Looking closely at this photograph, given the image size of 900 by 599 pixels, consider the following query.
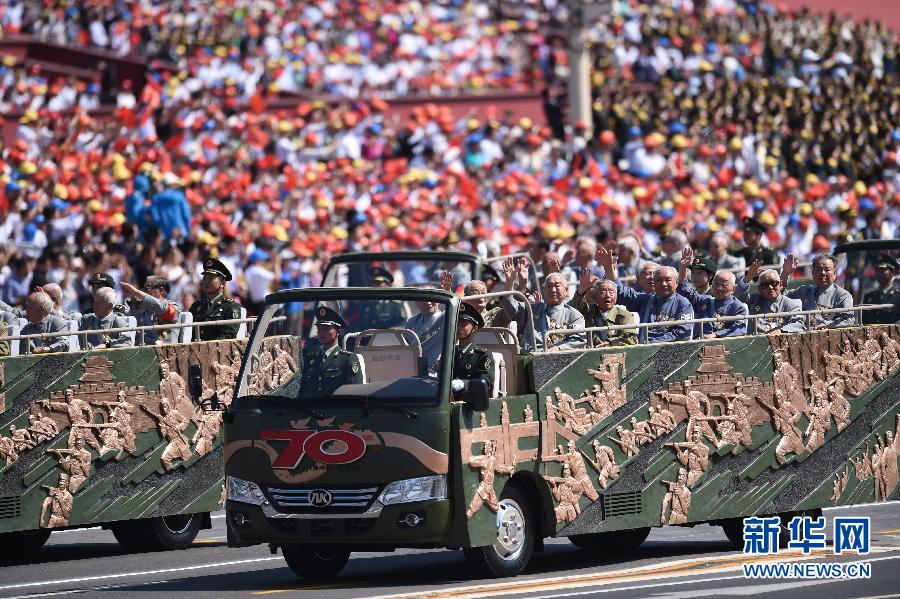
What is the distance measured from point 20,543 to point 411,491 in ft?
16.2

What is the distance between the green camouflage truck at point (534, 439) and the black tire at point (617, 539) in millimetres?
17

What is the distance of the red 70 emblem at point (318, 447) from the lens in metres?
14.0

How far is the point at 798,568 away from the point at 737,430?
1609 millimetres

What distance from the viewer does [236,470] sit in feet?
47.6

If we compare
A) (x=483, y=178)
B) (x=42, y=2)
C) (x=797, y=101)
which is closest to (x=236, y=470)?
(x=483, y=178)

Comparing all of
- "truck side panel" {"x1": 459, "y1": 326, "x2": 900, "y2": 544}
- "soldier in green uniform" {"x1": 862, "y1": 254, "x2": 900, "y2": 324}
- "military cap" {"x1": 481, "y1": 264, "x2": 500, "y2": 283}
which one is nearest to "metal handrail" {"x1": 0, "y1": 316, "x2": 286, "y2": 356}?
"truck side panel" {"x1": 459, "y1": 326, "x2": 900, "y2": 544}

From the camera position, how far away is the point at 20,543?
17562 mm

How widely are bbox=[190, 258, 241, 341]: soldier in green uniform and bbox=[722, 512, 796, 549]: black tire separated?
4.60m

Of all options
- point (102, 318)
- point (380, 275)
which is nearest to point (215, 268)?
point (102, 318)

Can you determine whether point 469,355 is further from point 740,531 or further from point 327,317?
point 740,531

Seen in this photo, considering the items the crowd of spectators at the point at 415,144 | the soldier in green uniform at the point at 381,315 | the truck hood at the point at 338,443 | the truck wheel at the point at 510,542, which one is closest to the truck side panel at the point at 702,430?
the truck wheel at the point at 510,542

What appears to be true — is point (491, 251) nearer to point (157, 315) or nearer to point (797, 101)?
point (157, 315)

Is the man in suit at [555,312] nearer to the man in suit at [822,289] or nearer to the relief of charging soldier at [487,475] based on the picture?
the relief of charging soldier at [487,475]

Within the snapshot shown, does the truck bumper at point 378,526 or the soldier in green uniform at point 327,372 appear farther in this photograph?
the soldier in green uniform at point 327,372
